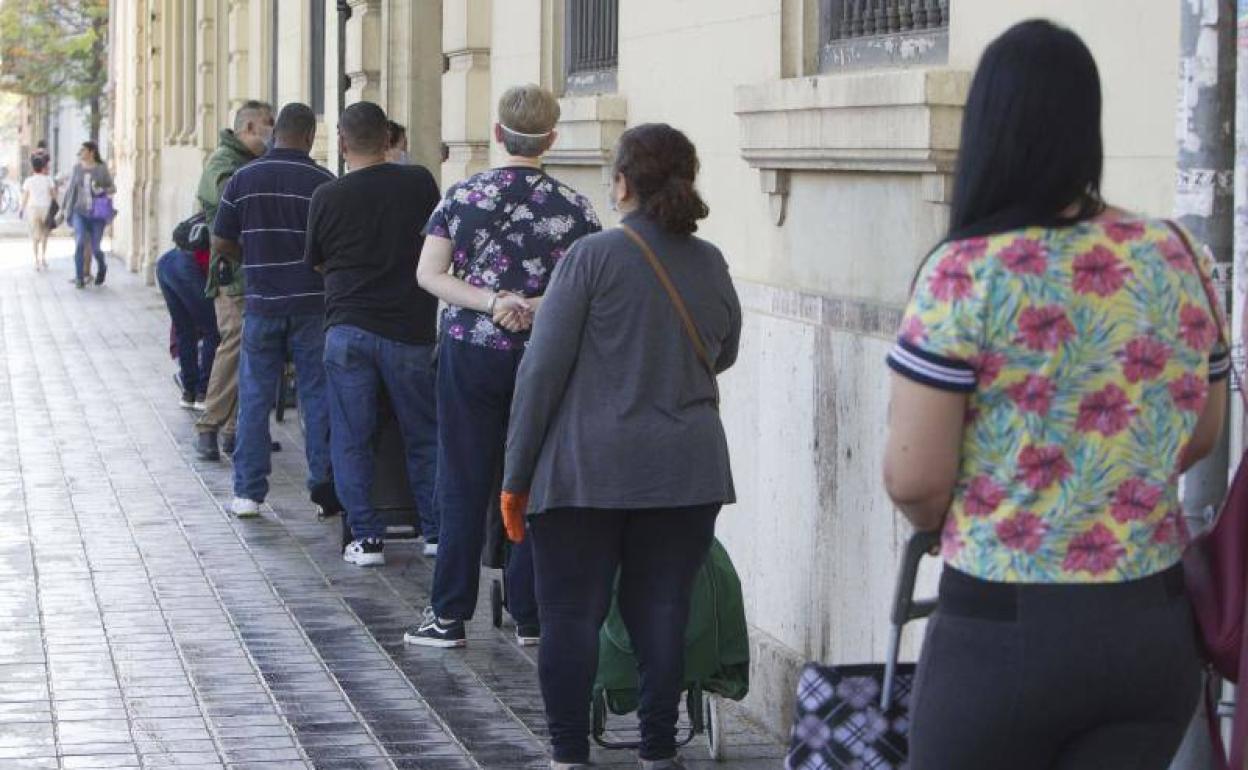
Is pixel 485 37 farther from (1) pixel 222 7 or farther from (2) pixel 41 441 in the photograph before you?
(1) pixel 222 7

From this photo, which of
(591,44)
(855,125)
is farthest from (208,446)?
(855,125)

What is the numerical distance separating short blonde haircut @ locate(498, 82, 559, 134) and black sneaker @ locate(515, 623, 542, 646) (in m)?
1.77

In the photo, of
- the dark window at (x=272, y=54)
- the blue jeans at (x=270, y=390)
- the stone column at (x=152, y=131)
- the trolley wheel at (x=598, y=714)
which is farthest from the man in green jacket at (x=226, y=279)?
the stone column at (x=152, y=131)

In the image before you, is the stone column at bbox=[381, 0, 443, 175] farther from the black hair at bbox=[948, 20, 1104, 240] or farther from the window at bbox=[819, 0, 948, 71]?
the black hair at bbox=[948, 20, 1104, 240]

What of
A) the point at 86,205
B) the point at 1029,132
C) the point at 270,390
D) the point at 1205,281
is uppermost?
the point at 1029,132

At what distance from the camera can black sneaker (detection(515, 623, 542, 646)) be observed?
833 centimetres

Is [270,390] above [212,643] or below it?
above

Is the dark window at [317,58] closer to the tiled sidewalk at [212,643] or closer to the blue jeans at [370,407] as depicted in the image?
the tiled sidewalk at [212,643]

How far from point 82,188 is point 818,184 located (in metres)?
23.7

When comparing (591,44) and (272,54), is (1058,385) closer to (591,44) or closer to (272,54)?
(591,44)

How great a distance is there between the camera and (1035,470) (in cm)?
345

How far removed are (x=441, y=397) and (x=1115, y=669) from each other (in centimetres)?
458

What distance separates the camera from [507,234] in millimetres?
7531

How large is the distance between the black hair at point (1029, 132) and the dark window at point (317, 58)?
14.8m
